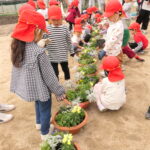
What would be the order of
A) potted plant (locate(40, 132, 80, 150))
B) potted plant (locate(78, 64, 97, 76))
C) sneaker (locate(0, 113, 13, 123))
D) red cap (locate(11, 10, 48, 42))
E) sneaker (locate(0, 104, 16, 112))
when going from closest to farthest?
red cap (locate(11, 10, 48, 42)) < potted plant (locate(40, 132, 80, 150)) < sneaker (locate(0, 113, 13, 123)) < sneaker (locate(0, 104, 16, 112)) < potted plant (locate(78, 64, 97, 76))

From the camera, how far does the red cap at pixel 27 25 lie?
2236 millimetres

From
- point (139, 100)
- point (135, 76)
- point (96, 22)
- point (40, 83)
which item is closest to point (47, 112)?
point (40, 83)

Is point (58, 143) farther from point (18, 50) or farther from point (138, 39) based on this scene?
point (138, 39)

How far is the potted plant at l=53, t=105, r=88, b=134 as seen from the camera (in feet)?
10.0

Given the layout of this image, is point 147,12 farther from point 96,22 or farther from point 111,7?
point 111,7

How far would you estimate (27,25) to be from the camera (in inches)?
88.4

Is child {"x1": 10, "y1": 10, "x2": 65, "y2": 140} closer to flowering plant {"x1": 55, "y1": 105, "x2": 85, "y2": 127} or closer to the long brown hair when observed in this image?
the long brown hair

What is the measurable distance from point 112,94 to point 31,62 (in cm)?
157

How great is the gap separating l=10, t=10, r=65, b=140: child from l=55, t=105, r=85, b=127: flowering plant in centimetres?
52

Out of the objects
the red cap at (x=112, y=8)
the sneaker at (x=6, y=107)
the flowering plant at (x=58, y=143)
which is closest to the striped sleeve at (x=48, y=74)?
the flowering plant at (x=58, y=143)

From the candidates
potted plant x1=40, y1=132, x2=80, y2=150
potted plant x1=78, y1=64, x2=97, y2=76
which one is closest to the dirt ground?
potted plant x1=40, y1=132, x2=80, y2=150

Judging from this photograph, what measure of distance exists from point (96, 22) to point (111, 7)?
13.7 ft

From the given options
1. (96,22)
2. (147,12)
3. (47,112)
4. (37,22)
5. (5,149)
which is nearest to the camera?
(37,22)

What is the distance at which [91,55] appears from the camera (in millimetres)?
5168
